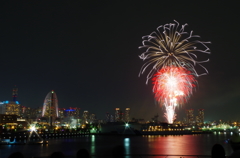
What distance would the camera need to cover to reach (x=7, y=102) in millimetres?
170125

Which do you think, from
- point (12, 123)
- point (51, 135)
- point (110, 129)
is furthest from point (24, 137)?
point (110, 129)

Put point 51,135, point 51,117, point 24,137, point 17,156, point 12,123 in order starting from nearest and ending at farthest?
point 17,156 → point 24,137 → point 51,135 → point 12,123 → point 51,117

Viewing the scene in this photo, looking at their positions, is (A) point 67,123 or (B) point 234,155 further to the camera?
(A) point 67,123

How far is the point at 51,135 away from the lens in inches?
4013

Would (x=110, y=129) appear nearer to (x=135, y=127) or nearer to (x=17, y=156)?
(x=135, y=127)

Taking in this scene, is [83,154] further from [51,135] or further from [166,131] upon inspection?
[166,131]

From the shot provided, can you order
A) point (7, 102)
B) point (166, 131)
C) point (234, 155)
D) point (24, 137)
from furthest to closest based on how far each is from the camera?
point (7, 102) < point (166, 131) < point (24, 137) < point (234, 155)

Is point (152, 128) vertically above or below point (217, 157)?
below

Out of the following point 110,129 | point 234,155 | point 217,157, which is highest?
point 234,155

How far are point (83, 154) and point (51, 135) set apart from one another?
3980 inches

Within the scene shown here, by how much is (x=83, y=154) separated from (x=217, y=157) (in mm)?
2892

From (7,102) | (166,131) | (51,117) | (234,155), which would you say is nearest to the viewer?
(234,155)

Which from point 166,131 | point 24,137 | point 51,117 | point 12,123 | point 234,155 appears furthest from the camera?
point 51,117

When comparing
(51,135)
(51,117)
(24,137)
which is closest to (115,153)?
(24,137)
